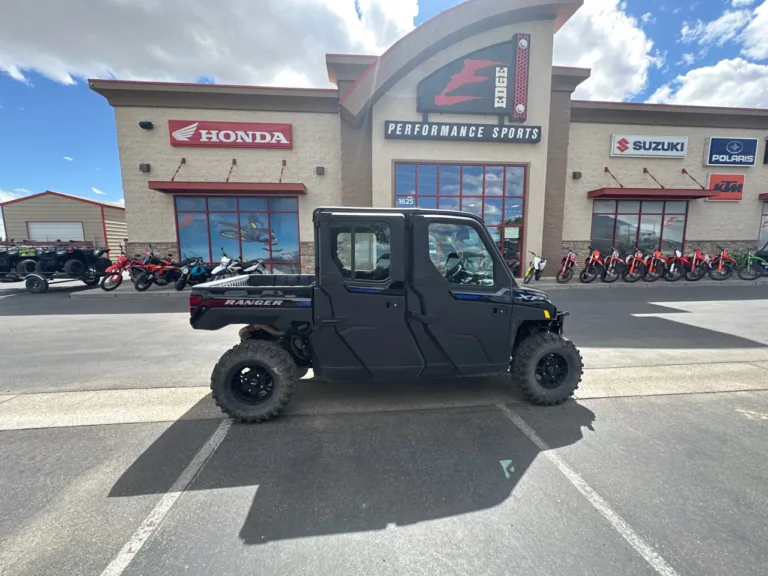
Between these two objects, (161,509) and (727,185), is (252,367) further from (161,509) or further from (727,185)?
(727,185)

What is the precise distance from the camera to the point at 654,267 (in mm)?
14031

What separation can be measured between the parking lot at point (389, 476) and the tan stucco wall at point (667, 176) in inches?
479

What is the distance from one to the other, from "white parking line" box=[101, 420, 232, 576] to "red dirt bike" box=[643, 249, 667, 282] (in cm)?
1684

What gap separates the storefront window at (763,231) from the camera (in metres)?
16.1

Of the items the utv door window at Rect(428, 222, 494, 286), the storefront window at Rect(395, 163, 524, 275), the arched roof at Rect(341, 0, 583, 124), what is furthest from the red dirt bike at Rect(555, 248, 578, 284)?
the utv door window at Rect(428, 222, 494, 286)

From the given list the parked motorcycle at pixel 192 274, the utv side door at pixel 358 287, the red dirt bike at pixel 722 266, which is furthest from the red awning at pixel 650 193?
the parked motorcycle at pixel 192 274

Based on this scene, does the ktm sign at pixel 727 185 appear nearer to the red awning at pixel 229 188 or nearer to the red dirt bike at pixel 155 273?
the red awning at pixel 229 188

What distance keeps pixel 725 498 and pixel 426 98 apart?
47.7 ft

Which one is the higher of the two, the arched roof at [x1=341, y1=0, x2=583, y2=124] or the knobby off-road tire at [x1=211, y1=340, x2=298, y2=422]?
the arched roof at [x1=341, y1=0, x2=583, y2=124]

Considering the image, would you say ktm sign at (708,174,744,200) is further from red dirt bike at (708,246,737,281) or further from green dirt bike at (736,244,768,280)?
red dirt bike at (708,246,737,281)

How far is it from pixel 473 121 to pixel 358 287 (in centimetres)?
1332

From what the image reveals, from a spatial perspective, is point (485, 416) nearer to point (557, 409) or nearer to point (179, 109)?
point (557, 409)

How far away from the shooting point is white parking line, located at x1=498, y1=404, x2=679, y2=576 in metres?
1.85

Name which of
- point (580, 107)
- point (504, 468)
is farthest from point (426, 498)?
point (580, 107)
